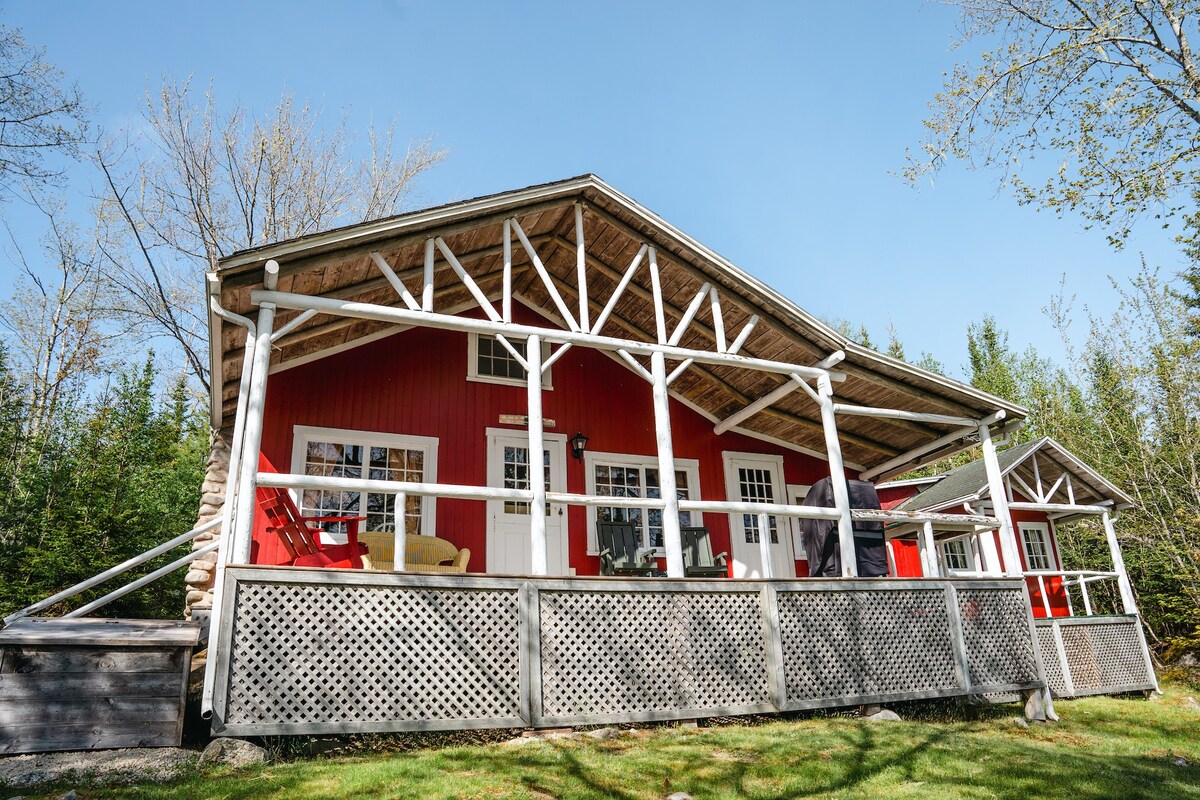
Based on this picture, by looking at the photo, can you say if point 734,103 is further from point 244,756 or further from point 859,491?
point 244,756

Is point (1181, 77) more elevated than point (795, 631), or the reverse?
point (1181, 77)

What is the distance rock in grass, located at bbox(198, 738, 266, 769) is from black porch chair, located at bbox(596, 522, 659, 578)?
160 inches

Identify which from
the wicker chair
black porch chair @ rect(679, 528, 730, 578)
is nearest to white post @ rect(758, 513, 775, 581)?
black porch chair @ rect(679, 528, 730, 578)

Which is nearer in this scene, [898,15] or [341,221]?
[898,15]

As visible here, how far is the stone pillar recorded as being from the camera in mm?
7555

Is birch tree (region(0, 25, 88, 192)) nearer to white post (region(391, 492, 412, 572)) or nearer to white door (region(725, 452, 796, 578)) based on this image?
white post (region(391, 492, 412, 572))

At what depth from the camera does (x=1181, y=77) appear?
10094mm

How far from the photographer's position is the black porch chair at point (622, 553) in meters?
7.88

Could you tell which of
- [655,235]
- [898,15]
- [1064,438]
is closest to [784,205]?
[898,15]

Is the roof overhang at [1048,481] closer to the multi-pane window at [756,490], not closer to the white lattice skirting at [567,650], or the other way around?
the multi-pane window at [756,490]

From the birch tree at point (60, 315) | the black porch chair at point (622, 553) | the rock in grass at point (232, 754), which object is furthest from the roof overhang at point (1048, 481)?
the birch tree at point (60, 315)

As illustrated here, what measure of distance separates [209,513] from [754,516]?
23.2 ft

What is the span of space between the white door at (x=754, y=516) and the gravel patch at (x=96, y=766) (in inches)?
281

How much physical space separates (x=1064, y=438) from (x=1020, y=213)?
10831 millimetres
